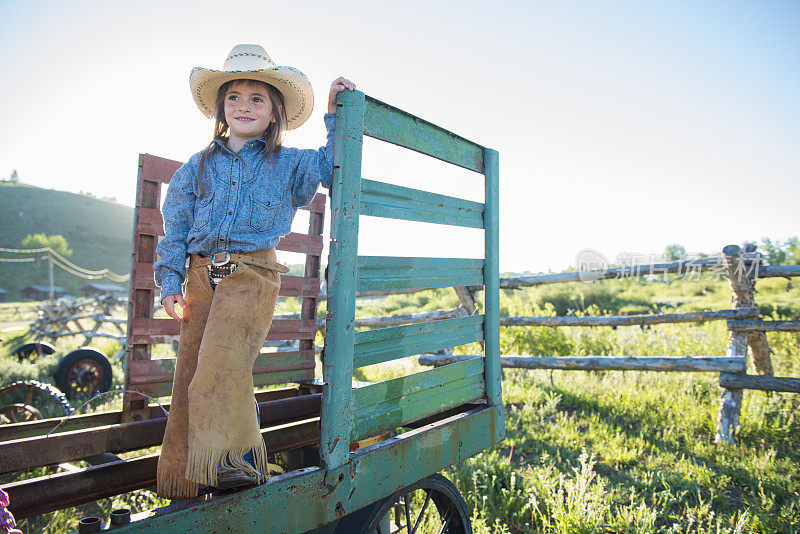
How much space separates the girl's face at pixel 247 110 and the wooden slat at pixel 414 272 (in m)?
0.81

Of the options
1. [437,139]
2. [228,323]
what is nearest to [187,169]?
[228,323]

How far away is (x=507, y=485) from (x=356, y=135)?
307 cm

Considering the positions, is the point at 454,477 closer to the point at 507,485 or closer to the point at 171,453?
the point at 507,485

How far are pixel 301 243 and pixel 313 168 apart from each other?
163 centimetres

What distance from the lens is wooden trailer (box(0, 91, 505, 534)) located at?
1.51m

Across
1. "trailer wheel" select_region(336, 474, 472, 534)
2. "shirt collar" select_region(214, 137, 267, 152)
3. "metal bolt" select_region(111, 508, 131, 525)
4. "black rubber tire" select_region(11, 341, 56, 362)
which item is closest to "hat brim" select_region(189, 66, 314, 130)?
"shirt collar" select_region(214, 137, 267, 152)

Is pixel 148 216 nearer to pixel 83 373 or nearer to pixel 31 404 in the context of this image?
pixel 31 404

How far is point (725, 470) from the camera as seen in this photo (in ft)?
12.6

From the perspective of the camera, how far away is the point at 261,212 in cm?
186

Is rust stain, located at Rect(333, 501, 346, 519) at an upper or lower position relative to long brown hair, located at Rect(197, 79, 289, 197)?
lower

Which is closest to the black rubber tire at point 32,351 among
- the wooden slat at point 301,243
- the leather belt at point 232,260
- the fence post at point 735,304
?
the wooden slat at point 301,243

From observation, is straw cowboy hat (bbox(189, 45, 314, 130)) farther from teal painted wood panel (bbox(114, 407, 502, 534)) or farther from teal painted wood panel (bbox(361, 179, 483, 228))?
teal painted wood panel (bbox(114, 407, 502, 534))

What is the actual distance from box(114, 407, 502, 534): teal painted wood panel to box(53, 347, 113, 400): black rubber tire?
5425mm

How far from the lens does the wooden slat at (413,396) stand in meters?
1.68
